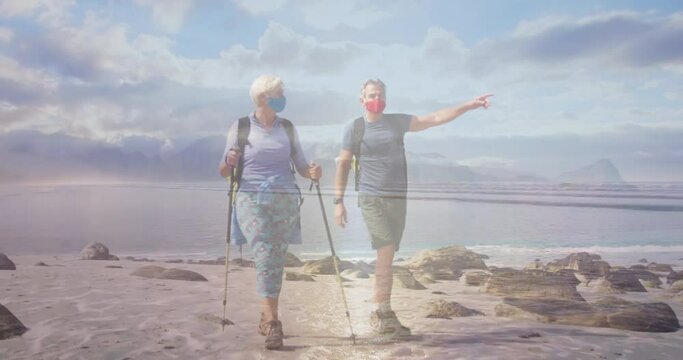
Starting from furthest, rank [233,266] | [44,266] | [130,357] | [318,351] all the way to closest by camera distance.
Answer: [233,266]
[44,266]
[318,351]
[130,357]

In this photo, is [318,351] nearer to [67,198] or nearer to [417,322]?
[417,322]

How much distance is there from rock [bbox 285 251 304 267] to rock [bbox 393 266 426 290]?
0.38 meters

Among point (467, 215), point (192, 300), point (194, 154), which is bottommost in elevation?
point (192, 300)

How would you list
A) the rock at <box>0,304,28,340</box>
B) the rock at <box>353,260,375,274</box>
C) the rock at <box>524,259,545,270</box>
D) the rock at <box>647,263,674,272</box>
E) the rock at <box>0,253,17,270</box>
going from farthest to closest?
the rock at <box>647,263,674,272</box> → the rock at <box>524,259,545,270</box> → the rock at <box>353,260,375,274</box> → the rock at <box>0,253,17,270</box> → the rock at <box>0,304,28,340</box>

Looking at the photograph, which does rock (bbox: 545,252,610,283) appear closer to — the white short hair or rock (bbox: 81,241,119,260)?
the white short hair

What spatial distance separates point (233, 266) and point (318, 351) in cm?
56

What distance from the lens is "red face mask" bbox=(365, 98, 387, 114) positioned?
195 cm

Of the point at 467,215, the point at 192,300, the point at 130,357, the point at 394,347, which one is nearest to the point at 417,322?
the point at 394,347

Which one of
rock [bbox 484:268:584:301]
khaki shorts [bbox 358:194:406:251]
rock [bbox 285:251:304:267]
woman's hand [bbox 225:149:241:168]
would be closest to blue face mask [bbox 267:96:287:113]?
woman's hand [bbox 225:149:241:168]

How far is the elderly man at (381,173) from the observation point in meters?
1.93

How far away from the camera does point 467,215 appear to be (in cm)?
228

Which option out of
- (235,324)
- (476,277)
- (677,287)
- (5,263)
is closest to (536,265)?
(476,277)

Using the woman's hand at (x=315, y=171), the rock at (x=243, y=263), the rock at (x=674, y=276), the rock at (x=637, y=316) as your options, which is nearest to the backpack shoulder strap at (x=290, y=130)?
the woman's hand at (x=315, y=171)

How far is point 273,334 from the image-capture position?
1.87m
